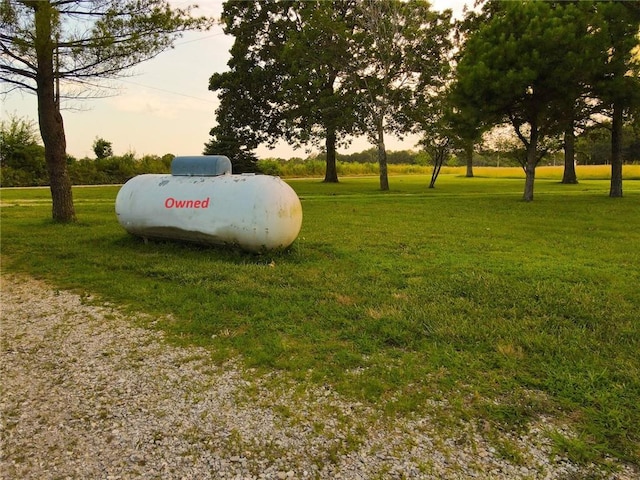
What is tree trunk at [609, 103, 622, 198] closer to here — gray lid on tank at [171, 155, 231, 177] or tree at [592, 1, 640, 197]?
tree at [592, 1, 640, 197]

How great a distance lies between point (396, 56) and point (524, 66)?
9.88m

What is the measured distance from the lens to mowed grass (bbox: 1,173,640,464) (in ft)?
8.96

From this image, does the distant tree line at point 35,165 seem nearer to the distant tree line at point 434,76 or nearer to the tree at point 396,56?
the distant tree line at point 434,76

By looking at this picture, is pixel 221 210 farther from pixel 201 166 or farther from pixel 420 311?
pixel 420 311

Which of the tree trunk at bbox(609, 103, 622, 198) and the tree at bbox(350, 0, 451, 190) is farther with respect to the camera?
the tree at bbox(350, 0, 451, 190)

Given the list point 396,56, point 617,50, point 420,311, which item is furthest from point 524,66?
point 420,311

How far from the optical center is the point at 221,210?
20.9ft

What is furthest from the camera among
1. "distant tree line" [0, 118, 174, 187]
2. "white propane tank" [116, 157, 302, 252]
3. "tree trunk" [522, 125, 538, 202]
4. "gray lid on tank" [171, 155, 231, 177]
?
"distant tree line" [0, 118, 174, 187]

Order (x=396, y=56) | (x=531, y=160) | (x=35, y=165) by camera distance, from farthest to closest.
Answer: (x=35, y=165) → (x=396, y=56) → (x=531, y=160)

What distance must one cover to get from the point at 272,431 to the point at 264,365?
0.80 m

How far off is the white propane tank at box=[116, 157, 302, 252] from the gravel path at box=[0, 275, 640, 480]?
303 centimetres

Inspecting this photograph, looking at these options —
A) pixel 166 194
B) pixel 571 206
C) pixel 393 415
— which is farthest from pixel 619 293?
pixel 571 206

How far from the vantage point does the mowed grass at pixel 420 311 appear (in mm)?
2730

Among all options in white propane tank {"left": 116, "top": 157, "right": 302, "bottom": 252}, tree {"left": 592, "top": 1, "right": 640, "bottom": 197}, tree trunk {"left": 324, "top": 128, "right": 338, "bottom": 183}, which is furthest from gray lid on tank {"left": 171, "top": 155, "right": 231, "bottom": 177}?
tree trunk {"left": 324, "top": 128, "right": 338, "bottom": 183}
